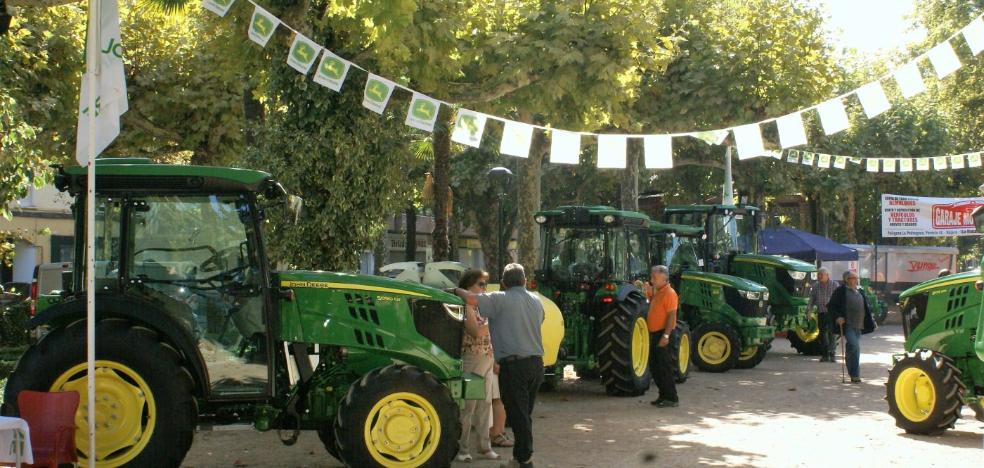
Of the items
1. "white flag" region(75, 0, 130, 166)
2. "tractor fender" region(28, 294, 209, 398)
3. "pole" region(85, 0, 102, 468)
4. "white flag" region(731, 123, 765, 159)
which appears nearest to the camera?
"pole" region(85, 0, 102, 468)

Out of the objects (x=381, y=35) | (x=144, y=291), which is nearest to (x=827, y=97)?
(x=381, y=35)

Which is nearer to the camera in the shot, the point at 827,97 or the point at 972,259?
the point at 827,97

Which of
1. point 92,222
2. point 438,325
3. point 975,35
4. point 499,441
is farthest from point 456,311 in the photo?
point 975,35

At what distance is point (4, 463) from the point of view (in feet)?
21.2

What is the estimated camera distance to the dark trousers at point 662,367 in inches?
516

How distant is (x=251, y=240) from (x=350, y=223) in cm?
617

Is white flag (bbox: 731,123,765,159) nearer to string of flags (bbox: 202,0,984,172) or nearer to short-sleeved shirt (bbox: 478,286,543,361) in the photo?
string of flags (bbox: 202,0,984,172)

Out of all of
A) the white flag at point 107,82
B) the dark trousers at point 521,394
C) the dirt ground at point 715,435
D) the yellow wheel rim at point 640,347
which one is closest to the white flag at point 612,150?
the yellow wheel rim at point 640,347

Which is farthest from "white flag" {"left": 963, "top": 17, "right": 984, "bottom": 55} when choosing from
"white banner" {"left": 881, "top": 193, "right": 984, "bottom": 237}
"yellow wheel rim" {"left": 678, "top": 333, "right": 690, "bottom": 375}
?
"white banner" {"left": 881, "top": 193, "right": 984, "bottom": 237}

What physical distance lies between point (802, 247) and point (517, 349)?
25.2m

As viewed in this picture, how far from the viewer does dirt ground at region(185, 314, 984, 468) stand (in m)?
9.66

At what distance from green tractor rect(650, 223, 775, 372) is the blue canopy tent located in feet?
44.5

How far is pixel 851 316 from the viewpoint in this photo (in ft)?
51.9

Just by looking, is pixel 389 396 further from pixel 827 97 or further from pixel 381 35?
pixel 827 97
